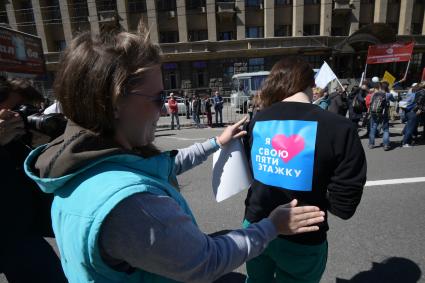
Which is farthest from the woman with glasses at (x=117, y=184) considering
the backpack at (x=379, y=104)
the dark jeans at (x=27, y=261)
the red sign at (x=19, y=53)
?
the red sign at (x=19, y=53)

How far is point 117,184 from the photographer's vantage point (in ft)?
2.70

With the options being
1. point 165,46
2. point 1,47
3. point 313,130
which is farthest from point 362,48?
point 313,130

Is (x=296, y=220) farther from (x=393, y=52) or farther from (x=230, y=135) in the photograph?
(x=393, y=52)

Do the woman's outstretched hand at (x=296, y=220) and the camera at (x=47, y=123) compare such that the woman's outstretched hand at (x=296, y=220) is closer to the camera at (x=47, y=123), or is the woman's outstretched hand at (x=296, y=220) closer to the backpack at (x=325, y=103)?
the camera at (x=47, y=123)

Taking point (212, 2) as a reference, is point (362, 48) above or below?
below

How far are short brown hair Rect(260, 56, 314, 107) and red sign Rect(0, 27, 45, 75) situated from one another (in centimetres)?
1178

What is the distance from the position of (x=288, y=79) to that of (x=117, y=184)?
1.27m

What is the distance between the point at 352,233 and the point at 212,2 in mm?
27978

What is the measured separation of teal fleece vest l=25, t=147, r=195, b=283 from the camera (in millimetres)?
817

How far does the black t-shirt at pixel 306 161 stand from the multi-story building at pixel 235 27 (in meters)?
26.6

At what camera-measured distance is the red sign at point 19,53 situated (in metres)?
11.1

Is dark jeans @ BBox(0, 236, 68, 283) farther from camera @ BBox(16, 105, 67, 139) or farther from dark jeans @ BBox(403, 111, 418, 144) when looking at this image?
dark jeans @ BBox(403, 111, 418, 144)

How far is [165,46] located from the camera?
90.8 ft

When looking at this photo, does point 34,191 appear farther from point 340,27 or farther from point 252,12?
point 340,27
